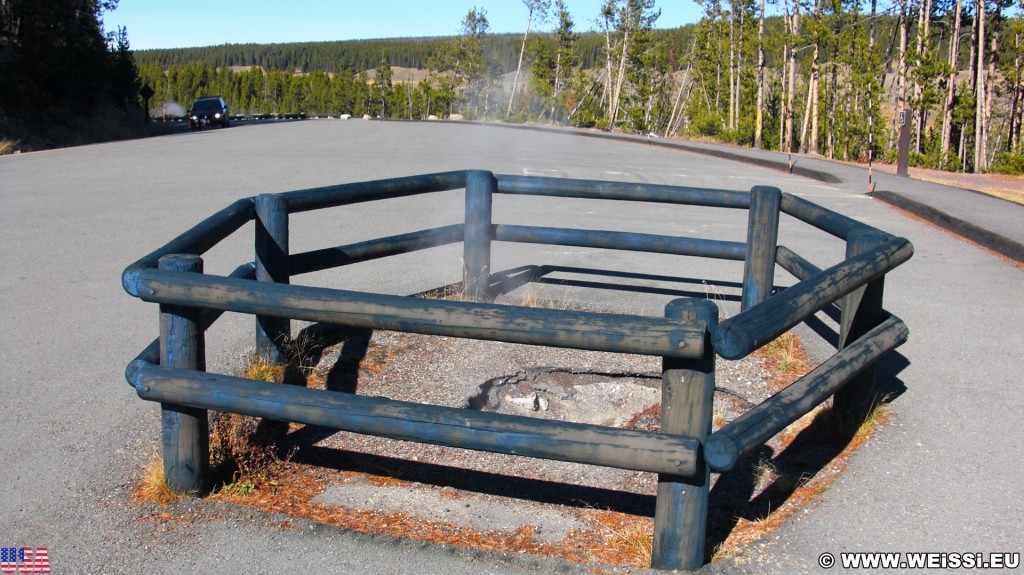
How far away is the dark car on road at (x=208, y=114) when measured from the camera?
143ft

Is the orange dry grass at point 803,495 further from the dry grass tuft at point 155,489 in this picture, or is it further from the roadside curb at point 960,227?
the roadside curb at point 960,227

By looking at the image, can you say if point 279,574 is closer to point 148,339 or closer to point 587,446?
point 587,446

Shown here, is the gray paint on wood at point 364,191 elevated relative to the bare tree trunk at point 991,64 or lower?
lower

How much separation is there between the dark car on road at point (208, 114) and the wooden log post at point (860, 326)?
4205cm

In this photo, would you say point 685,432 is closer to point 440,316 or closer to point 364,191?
point 440,316

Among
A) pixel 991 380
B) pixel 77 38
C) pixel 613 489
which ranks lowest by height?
pixel 613 489

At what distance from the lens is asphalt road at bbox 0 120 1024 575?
3484mm

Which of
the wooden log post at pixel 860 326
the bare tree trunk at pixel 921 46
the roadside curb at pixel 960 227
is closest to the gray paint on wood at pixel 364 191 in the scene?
the wooden log post at pixel 860 326

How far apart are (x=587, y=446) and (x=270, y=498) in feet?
5.06

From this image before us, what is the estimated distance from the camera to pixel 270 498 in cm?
403

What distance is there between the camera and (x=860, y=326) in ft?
15.3

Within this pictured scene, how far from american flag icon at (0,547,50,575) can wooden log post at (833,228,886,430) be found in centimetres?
354

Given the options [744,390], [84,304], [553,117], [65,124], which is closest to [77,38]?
[65,124]

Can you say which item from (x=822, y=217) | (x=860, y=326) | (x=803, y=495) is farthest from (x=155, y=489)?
(x=822, y=217)
